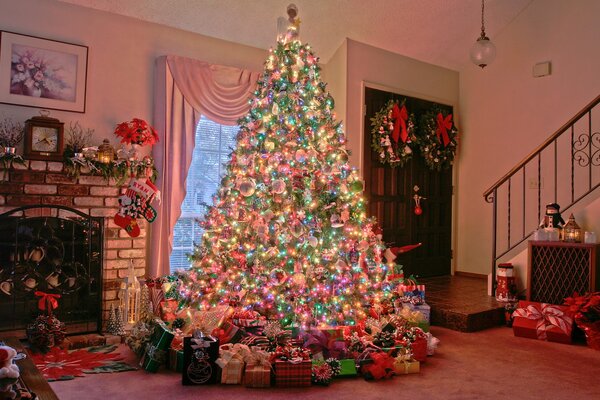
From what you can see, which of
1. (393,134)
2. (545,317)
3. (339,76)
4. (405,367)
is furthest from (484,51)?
(405,367)

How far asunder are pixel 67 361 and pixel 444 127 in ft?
16.1

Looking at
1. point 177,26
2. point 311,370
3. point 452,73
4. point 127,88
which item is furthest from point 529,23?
point 311,370

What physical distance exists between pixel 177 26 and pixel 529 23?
3.98m

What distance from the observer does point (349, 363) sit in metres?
3.19

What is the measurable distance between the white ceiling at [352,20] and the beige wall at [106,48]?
0.39 feet

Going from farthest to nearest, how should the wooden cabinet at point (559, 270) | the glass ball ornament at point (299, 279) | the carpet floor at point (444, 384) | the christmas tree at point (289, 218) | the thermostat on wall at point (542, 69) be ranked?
the thermostat on wall at point (542, 69), the wooden cabinet at point (559, 270), the christmas tree at point (289, 218), the glass ball ornament at point (299, 279), the carpet floor at point (444, 384)

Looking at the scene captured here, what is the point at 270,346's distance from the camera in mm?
3244

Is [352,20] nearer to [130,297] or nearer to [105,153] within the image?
[105,153]

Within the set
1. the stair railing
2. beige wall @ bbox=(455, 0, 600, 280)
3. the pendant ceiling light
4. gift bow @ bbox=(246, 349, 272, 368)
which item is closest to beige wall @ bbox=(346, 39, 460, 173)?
beige wall @ bbox=(455, 0, 600, 280)

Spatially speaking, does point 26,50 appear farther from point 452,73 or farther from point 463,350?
point 452,73

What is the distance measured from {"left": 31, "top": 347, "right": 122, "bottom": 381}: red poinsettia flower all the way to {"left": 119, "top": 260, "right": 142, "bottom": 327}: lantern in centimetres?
45

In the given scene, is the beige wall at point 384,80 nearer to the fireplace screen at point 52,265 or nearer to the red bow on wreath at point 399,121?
the red bow on wreath at point 399,121

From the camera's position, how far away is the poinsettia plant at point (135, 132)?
4242 mm

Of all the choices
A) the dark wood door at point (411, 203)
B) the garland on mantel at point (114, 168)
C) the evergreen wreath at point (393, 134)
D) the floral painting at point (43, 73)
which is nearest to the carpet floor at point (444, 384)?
the garland on mantel at point (114, 168)
